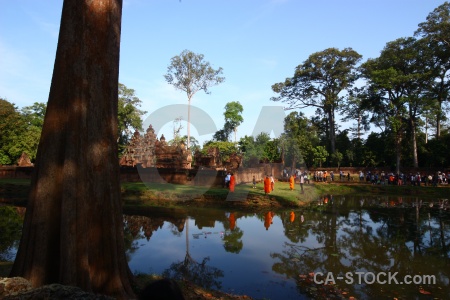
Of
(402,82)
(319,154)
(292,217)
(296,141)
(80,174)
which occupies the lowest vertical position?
(292,217)

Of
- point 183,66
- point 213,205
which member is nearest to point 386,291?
point 213,205

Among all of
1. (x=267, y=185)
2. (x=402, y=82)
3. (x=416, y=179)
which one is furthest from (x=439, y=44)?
(x=267, y=185)

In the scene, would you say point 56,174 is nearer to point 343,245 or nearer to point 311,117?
point 343,245

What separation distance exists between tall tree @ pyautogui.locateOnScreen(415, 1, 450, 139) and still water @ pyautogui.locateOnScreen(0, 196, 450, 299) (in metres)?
22.4

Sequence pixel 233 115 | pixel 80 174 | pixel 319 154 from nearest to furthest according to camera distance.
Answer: pixel 80 174, pixel 319 154, pixel 233 115

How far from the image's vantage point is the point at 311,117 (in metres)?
47.4

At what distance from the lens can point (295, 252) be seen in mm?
8211

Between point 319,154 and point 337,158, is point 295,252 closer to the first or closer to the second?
point 319,154

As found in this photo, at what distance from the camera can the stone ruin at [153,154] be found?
25516 millimetres

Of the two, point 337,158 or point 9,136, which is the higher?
point 9,136

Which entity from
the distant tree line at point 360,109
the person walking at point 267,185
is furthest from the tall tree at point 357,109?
the person walking at point 267,185

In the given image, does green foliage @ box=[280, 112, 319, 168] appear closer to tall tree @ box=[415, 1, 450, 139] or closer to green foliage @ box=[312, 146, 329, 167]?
green foliage @ box=[312, 146, 329, 167]

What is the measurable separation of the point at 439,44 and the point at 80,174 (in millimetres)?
35219

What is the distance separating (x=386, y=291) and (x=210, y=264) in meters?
3.65
